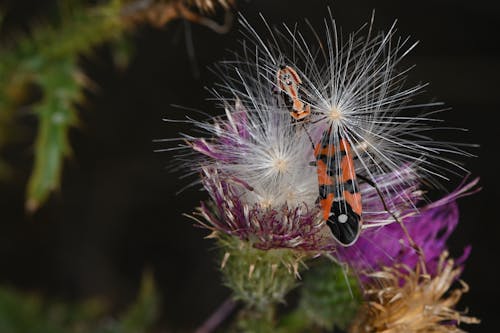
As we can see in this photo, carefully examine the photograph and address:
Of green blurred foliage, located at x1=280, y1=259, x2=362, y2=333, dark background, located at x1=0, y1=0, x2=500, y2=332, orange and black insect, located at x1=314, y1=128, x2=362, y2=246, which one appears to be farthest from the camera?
dark background, located at x1=0, y1=0, x2=500, y2=332

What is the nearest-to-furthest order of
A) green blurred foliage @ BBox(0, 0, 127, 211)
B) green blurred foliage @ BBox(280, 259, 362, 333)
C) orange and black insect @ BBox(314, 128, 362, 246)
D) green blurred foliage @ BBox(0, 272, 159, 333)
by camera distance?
orange and black insect @ BBox(314, 128, 362, 246) < green blurred foliage @ BBox(280, 259, 362, 333) < green blurred foliage @ BBox(0, 0, 127, 211) < green blurred foliage @ BBox(0, 272, 159, 333)

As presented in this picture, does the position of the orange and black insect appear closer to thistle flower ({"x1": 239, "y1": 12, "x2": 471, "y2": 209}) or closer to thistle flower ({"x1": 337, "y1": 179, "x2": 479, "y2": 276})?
thistle flower ({"x1": 239, "y1": 12, "x2": 471, "y2": 209})

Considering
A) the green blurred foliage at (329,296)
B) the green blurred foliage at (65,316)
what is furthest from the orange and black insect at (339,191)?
the green blurred foliage at (65,316)

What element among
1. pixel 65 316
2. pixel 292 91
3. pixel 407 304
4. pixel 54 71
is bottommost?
pixel 407 304

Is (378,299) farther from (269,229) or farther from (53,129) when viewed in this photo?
(53,129)

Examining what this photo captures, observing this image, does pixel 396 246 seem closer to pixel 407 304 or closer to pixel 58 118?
pixel 407 304

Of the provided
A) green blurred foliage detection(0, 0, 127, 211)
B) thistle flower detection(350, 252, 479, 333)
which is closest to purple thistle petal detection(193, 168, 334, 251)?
thistle flower detection(350, 252, 479, 333)

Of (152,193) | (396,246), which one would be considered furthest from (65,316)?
(396,246)
